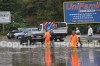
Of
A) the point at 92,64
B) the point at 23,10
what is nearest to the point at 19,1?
the point at 23,10

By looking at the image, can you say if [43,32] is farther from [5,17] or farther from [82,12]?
[5,17]

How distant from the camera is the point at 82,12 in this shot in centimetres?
3881

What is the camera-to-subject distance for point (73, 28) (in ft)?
203

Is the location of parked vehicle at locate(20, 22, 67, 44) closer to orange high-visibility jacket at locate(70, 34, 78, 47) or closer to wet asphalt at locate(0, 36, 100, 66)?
orange high-visibility jacket at locate(70, 34, 78, 47)

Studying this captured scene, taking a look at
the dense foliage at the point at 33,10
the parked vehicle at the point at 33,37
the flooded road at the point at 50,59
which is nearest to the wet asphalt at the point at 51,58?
the flooded road at the point at 50,59

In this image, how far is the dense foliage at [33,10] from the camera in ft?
216

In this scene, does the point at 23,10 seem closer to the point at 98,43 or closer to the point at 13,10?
the point at 13,10

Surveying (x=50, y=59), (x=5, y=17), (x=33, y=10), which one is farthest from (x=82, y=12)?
(x=33, y=10)

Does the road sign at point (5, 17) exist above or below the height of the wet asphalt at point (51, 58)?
above

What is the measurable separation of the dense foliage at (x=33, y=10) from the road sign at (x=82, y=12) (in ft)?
86.4

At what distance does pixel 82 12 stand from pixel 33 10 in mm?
29759

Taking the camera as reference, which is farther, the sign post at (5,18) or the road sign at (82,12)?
the sign post at (5,18)

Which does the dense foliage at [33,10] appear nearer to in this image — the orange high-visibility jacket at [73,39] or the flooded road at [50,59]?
the orange high-visibility jacket at [73,39]

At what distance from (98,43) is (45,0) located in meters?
35.9
